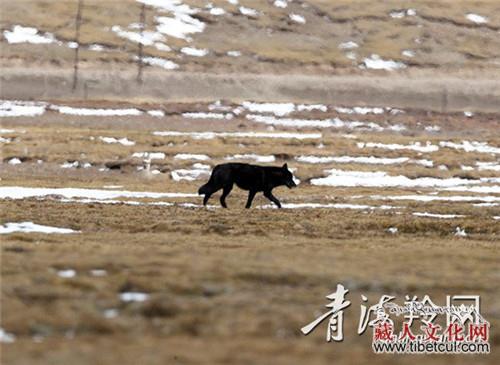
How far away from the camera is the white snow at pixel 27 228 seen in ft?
75.7

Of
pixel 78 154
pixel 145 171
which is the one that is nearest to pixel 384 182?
pixel 145 171

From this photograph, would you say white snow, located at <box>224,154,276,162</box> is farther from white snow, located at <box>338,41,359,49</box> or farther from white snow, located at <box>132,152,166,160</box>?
white snow, located at <box>338,41,359,49</box>

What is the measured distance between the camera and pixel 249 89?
91125 millimetres

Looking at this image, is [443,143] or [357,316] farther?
[443,143]

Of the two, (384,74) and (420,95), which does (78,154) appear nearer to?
(420,95)

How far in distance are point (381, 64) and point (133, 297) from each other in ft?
307

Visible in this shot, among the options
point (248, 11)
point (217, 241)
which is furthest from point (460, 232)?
point (248, 11)

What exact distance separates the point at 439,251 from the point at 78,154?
3375 centimetres

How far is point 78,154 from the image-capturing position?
53.5 metres

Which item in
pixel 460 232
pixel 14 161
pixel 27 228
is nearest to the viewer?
pixel 27 228

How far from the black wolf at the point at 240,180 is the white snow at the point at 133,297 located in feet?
55.9

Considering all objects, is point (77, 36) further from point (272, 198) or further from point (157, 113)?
point (272, 198)

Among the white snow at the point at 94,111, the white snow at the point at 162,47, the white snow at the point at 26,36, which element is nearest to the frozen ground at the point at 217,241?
the white snow at the point at 94,111

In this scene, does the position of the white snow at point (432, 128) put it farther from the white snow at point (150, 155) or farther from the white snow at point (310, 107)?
the white snow at point (150, 155)
